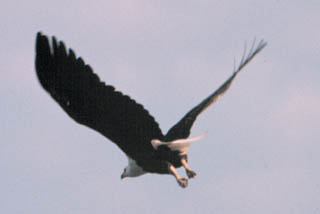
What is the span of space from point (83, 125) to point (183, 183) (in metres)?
1.49

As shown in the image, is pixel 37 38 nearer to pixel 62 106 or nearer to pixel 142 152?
pixel 62 106

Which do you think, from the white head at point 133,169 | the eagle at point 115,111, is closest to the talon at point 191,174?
the eagle at point 115,111

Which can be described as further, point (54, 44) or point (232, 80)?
point (232, 80)

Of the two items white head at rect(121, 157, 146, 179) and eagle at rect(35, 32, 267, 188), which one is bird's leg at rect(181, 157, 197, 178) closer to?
eagle at rect(35, 32, 267, 188)

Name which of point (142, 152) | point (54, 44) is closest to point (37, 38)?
point (54, 44)

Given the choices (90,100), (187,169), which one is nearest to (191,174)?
(187,169)

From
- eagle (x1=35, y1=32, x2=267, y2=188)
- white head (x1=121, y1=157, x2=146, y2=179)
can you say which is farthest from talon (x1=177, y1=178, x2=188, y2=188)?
white head (x1=121, y1=157, x2=146, y2=179)

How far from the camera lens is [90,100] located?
1475 centimetres

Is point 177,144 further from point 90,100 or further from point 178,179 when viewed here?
point 90,100

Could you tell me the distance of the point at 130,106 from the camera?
48.2 feet

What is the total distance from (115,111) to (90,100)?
0.34m

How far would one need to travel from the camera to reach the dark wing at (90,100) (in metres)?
14.4

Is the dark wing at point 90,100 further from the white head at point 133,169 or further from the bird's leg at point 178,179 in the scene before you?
the white head at point 133,169

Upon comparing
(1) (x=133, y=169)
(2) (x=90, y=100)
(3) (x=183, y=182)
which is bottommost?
(3) (x=183, y=182)
